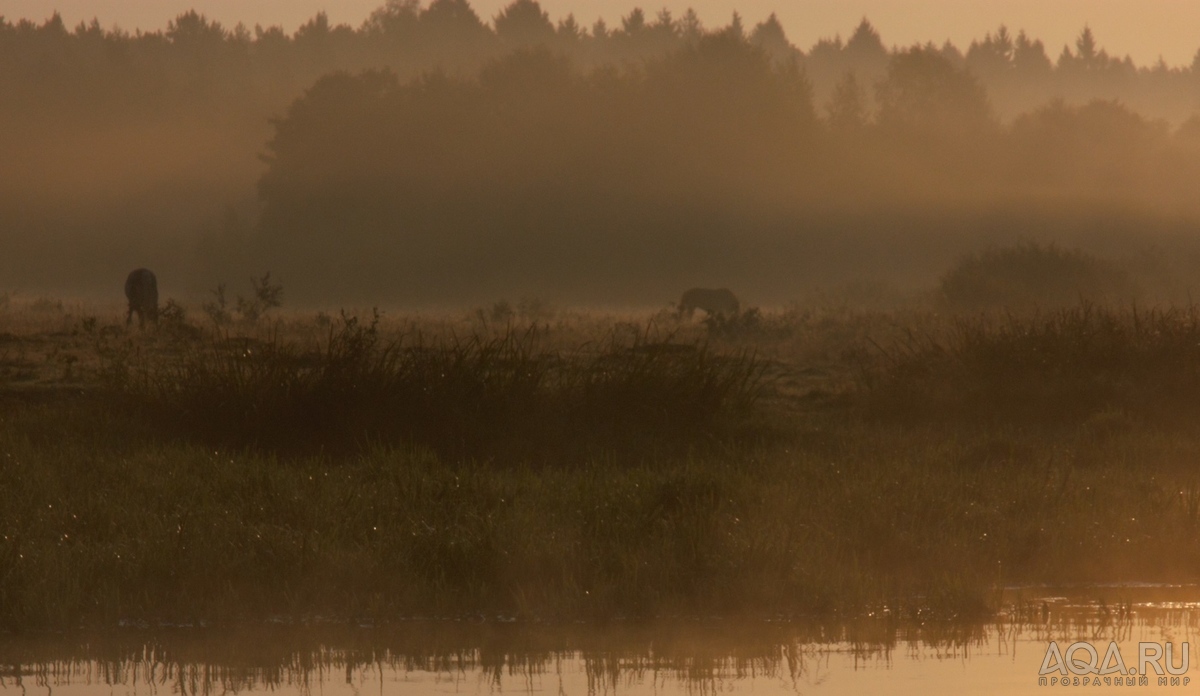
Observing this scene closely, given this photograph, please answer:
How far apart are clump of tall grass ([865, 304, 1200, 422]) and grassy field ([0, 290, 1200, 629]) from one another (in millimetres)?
36

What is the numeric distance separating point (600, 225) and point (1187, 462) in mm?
55646

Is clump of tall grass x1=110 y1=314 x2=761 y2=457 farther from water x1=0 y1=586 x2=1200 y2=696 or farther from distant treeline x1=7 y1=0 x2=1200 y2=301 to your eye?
distant treeline x1=7 y1=0 x2=1200 y2=301

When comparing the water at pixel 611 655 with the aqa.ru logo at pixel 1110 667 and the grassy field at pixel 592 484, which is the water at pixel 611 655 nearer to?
the aqa.ru logo at pixel 1110 667

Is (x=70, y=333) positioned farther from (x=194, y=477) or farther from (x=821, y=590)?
(x=821, y=590)

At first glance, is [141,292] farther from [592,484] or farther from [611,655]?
[611,655]

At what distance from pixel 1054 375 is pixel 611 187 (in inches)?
2143

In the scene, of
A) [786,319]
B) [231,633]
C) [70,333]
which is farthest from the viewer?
[786,319]

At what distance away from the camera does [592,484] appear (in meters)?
10.4

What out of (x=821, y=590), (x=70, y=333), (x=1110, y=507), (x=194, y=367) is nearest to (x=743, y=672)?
(x=821, y=590)

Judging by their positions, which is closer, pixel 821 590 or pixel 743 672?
pixel 743 672

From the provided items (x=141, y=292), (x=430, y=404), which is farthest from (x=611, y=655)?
(x=141, y=292)

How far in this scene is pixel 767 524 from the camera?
8984mm

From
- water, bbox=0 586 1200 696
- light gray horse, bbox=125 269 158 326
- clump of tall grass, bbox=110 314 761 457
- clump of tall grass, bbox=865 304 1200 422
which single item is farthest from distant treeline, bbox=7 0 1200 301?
water, bbox=0 586 1200 696

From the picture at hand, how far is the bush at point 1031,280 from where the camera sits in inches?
1293
